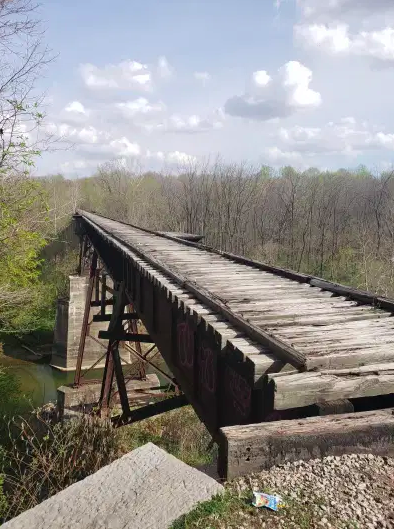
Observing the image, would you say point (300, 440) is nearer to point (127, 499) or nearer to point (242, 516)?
point (242, 516)

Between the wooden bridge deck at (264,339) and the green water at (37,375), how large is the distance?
14.9m

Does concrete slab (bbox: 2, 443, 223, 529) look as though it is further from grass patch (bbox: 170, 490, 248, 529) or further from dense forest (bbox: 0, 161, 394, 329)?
dense forest (bbox: 0, 161, 394, 329)

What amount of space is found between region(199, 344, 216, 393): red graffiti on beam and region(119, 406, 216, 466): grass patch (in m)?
5.98

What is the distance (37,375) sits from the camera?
858 inches

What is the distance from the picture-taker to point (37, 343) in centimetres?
2547

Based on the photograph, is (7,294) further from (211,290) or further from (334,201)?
(334,201)

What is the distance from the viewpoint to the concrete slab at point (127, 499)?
2.22m

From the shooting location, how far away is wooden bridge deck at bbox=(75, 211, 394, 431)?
2.88m

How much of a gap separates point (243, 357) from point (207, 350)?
1.15m

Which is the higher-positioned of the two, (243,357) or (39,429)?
(243,357)

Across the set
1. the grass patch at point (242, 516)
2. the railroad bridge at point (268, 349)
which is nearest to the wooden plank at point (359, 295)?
the railroad bridge at point (268, 349)

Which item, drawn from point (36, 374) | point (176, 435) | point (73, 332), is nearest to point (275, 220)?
point (73, 332)

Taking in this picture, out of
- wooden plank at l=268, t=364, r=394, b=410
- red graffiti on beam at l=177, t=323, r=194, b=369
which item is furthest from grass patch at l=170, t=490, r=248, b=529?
red graffiti on beam at l=177, t=323, r=194, b=369

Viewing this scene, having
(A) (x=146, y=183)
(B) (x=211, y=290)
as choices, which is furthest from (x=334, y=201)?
(B) (x=211, y=290)
